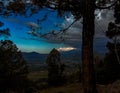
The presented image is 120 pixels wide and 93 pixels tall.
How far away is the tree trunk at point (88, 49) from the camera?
13.7 m

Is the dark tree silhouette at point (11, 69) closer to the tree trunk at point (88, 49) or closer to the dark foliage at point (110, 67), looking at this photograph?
the dark foliage at point (110, 67)

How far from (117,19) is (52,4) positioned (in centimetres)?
3297

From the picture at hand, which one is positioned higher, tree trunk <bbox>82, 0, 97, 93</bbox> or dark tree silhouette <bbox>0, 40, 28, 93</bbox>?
tree trunk <bbox>82, 0, 97, 93</bbox>

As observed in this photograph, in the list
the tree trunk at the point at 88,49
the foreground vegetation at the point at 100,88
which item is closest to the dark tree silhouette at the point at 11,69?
the foreground vegetation at the point at 100,88

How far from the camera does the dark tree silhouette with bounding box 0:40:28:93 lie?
57594 millimetres

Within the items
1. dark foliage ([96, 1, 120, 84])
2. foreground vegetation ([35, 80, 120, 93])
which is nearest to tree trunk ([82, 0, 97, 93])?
foreground vegetation ([35, 80, 120, 93])

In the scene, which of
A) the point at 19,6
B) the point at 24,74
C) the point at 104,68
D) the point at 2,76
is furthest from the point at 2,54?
the point at 19,6

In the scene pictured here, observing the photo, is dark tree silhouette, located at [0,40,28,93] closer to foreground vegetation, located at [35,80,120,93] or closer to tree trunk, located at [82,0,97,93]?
foreground vegetation, located at [35,80,120,93]

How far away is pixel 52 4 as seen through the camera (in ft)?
48.4

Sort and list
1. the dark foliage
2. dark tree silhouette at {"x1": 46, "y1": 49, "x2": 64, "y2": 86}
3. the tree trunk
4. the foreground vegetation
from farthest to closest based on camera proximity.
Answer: dark tree silhouette at {"x1": 46, "y1": 49, "x2": 64, "y2": 86}
the dark foliage
the foreground vegetation
the tree trunk

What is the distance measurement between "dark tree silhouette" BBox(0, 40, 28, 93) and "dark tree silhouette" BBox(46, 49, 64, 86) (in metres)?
A: 10.1

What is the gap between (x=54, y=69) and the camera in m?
74.0

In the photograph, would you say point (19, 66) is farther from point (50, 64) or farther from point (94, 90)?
point (94, 90)

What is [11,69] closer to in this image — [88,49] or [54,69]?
[54,69]
